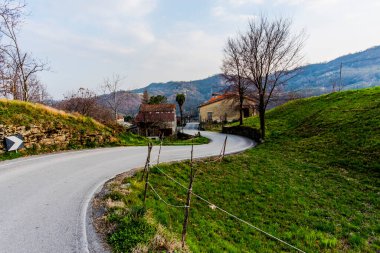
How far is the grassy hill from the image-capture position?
700 centimetres

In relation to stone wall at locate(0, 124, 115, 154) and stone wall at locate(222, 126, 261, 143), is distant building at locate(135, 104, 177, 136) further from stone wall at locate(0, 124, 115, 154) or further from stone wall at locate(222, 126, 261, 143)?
stone wall at locate(0, 124, 115, 154)

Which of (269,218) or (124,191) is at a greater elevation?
(124,191)

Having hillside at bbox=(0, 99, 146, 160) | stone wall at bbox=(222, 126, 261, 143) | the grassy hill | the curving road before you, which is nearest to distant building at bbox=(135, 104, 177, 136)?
stone wall at bbox=(222, 126, 261, 143)

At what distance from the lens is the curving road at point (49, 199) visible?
5.37 m

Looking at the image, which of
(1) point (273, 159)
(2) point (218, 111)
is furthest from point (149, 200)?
(2) point (218, 111)

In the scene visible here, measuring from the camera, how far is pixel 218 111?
66.3 m

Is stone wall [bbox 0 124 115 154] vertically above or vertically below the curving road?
above

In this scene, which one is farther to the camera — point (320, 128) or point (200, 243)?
point (320, 128)

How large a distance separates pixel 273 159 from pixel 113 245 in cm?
1635

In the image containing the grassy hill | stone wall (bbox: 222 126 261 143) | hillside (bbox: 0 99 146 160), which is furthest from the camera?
stone wall (bbox: 222 126 261 143)

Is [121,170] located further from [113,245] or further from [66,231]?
[113,245]

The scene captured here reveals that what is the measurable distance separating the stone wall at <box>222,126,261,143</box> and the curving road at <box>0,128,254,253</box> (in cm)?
1894

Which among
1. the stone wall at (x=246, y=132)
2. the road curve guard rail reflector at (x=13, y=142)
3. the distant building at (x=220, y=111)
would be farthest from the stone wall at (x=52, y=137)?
the distant building at (x=220, y=111)

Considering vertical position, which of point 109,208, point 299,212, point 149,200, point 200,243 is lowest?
point 299,212
